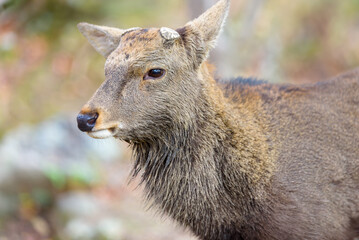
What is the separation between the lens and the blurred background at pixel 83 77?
10.1 meters

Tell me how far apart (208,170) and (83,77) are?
1209 cm

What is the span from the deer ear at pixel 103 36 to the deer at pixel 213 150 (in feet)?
1.20

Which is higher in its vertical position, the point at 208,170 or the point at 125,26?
the point at 125,26

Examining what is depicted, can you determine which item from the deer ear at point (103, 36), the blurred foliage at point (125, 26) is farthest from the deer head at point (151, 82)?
the blurred foliage at point (125, 26)

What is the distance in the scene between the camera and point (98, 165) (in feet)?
41.9

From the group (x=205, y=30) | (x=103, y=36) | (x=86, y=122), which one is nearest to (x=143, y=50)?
(x=205, y=30)

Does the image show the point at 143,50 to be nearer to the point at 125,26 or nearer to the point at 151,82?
the point at 151,82

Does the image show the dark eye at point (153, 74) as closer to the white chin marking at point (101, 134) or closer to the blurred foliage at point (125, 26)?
the white chin marking at point (101, 134)

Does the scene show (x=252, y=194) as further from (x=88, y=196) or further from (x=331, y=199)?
(x=88, y=196)

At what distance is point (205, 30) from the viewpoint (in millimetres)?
5574

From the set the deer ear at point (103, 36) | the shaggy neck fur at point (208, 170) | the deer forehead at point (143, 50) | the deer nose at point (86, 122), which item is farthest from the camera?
the deer ear at point (103, 36)

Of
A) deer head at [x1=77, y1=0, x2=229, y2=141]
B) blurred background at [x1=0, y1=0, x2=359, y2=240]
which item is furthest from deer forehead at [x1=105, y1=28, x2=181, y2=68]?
blurred background at [x1=0, y1=0, x2=359, y2=240]

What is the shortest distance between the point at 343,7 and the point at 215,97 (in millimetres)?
14565

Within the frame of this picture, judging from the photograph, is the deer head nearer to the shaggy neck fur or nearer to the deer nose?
the deer nose
